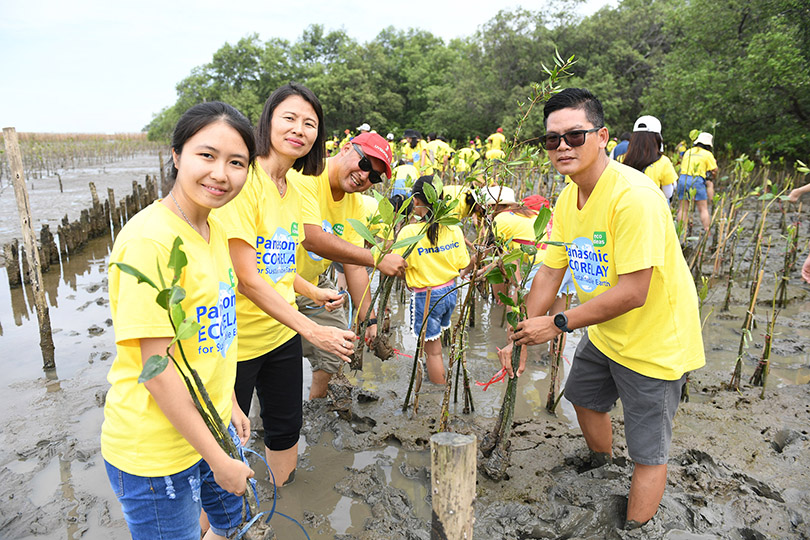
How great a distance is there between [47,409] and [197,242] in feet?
9.82

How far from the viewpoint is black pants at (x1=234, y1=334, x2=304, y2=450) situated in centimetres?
220

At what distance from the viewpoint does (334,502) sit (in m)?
2.52

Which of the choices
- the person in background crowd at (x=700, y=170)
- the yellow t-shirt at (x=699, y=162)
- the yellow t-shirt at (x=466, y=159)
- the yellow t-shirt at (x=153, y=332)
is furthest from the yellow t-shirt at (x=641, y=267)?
the yellow t-shirt at (x=699, y=162)

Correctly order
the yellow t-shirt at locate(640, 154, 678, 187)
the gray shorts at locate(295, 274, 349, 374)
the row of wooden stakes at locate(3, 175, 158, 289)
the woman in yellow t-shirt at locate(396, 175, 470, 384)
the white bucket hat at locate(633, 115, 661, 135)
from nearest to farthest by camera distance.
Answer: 1. the gray shorts at locate(295, 274, 349, 374)
2. the woman in yellow t-shirt at locate(396, 175, 470, 384)
3. the white bucket hat at locate(633, 115, 661, 135)
4. the yellow t-shirt at locate(640, 154, 678, 187)
5. the row of wooden stakes at locate(3, 175, 158, 289)

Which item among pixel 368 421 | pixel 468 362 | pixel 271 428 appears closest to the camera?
pixel 271 428

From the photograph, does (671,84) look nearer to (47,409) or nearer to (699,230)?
(699,230)

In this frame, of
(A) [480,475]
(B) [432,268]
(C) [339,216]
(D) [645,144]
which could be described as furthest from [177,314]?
(D) [645,144]

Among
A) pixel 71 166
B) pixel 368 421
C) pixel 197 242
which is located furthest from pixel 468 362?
pixel 71 166

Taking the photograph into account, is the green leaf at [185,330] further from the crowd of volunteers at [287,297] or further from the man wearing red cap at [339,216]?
the man wearing red cap at [339,216]

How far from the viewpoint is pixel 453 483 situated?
1.38 metres

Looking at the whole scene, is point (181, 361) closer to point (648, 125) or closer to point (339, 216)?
point (339, 216)

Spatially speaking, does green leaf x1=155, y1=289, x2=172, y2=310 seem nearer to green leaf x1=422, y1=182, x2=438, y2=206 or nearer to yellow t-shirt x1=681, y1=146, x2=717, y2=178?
green leaf x1=422, y1=182, x2=438, y2=206

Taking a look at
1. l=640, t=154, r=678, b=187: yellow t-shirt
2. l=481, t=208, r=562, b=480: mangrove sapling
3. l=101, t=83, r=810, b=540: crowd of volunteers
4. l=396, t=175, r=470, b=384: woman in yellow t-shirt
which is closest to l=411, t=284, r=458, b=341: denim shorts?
l=396, t=175, r=470, b=384: woman in yellow t-shirt

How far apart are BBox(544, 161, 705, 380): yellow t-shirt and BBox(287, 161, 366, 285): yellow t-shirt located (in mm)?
1317
